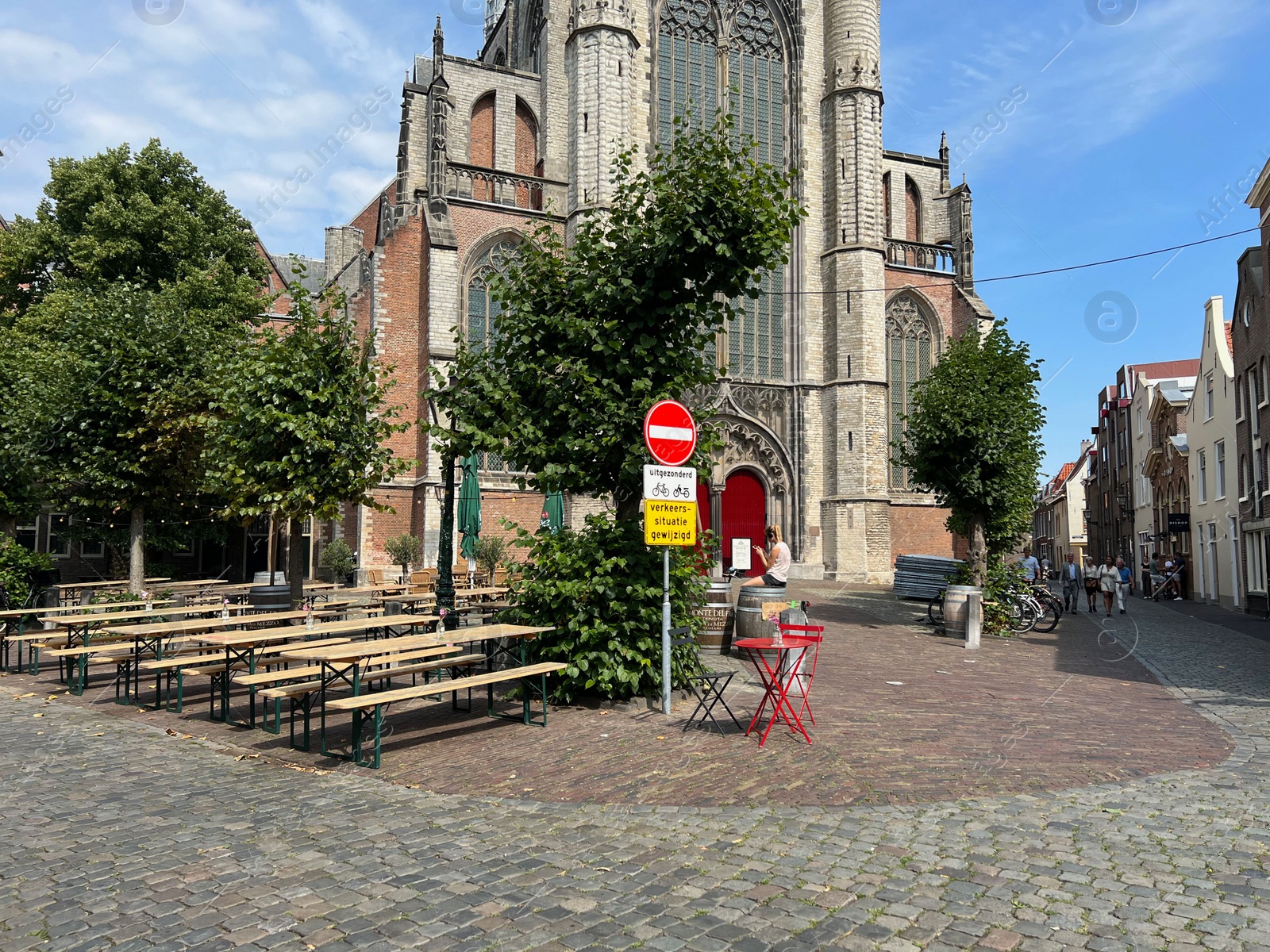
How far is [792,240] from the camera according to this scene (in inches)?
1118

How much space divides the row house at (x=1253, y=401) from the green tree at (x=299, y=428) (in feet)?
72.0

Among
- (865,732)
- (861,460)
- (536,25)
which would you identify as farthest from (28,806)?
(536,25)

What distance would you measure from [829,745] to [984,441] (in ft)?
36.0

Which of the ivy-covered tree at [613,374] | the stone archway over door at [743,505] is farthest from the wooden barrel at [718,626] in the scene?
the stone archway over door at [743,505]

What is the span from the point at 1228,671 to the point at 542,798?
34.8ft

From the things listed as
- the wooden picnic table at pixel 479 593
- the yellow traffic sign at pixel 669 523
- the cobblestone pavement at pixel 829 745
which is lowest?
Result: the cobblestone pavement at pixel 829 745

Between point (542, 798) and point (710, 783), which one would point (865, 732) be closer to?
point (710, 783)

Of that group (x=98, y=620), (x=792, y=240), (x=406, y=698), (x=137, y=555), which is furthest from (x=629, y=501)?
(x=792, y=240)

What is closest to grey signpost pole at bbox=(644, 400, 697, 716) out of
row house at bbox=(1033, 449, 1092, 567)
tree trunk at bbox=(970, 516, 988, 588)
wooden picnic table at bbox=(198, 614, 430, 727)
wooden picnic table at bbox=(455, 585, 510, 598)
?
wooden picnic table at bbox=(198, 614, 430, 727)

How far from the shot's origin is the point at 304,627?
8.12 metres

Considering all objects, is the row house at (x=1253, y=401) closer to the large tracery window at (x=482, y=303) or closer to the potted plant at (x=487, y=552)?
the potted plant at (x=487, y=552)

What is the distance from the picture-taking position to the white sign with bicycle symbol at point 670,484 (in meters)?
7.60

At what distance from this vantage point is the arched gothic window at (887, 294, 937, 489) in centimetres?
3141

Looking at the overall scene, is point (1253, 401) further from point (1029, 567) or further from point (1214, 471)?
point (1029, 567)
